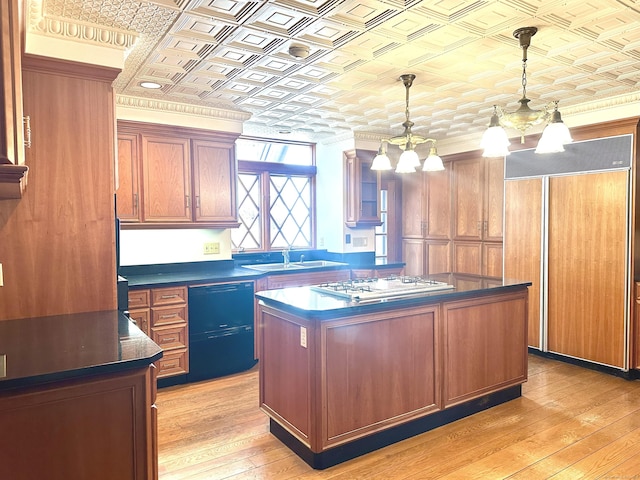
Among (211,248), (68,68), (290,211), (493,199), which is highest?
(68,68)

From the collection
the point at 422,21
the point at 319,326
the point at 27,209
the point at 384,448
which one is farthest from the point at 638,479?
the point at 27,209

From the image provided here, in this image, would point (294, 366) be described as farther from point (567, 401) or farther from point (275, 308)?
point (567, 401)

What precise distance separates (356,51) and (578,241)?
290 centimetres

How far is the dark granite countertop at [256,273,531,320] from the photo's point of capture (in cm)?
249

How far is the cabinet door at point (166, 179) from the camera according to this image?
3.92 meters

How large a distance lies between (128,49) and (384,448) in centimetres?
286

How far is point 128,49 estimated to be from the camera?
8.45 feet

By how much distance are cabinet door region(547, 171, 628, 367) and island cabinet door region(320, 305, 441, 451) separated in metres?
2.09

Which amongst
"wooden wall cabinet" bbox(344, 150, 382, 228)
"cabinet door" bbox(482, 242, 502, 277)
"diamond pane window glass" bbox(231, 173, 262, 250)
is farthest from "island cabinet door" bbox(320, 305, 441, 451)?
"diamond pane window glass" bbox(231, 173, 262, 250)

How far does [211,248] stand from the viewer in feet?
14.8

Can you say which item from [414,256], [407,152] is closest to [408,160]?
[407,152]

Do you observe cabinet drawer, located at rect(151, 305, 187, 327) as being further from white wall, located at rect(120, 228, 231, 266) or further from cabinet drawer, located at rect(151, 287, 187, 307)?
white wall, located at rect(120, 228, 231, 266)

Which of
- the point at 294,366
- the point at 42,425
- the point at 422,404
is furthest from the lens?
the point at 422,404

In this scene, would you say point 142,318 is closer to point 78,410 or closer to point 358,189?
point 78,410
